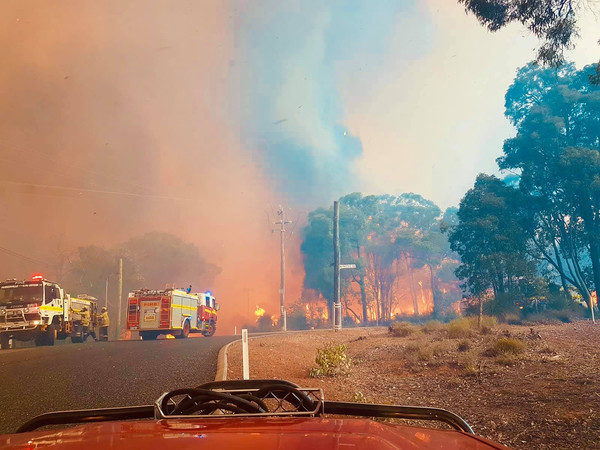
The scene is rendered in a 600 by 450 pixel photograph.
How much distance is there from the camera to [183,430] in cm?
162

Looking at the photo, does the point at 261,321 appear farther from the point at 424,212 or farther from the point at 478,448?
the point at 478,448

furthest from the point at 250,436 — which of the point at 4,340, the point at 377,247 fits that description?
the point at 377,247

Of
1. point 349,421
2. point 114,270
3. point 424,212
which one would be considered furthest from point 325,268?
point 349,421

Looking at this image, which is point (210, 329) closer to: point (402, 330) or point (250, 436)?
point (402, 330)

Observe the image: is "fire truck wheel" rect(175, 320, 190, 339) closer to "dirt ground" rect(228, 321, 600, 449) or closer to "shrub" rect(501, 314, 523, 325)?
"dirt ground" rect(228, 321, 600, 449)

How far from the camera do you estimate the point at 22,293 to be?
2369cm

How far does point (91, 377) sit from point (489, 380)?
28.4 ft

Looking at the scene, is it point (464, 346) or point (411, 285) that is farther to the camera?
point (411, 285)

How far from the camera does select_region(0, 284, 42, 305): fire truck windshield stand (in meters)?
23.5

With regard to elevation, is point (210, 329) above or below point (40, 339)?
above

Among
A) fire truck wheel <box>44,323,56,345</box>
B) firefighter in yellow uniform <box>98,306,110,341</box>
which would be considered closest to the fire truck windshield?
fire truck wheel <box>44,323,56,345</box>

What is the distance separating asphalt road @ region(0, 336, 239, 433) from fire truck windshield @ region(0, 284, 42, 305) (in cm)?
577

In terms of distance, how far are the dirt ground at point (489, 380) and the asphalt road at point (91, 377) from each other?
4.12 feet

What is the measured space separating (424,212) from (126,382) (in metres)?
59.6
